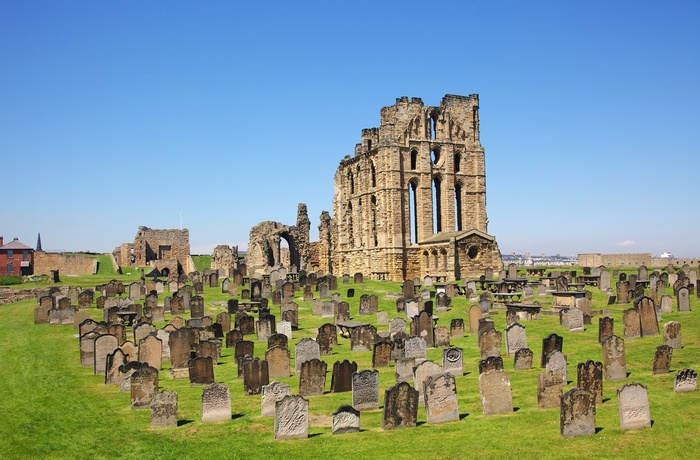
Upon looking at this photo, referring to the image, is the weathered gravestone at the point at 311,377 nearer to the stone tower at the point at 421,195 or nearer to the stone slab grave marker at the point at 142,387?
the stone slab grave marker at the point at 142,387

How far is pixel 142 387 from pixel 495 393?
290 inches

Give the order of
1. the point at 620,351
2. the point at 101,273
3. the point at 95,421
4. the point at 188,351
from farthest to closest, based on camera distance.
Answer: the point at 101,273, the point at 188,351, the point at 620,351, the point at 95,421

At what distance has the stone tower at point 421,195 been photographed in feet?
154

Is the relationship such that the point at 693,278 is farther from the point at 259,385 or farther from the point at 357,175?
the point at 259,385

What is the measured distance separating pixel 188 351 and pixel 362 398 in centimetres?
731

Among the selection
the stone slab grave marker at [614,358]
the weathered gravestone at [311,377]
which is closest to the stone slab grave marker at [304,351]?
the weathered gravestone at [311,377]

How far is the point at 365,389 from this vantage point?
14.4 m

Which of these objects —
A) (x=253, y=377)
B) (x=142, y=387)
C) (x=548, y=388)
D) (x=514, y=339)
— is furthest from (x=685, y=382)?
(x=142, y=387)

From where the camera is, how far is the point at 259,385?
16.1 metres

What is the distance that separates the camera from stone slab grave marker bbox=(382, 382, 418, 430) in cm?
1281

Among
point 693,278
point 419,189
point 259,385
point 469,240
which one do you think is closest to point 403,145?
point 419,189

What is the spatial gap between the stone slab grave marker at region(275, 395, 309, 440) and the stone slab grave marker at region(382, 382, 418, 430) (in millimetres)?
1482

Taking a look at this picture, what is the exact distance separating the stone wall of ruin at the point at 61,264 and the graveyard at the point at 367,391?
40.0m

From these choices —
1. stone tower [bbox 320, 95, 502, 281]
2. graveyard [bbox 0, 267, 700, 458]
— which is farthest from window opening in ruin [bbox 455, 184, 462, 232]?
graveyard [bbox 0, 267, 700, 458]
